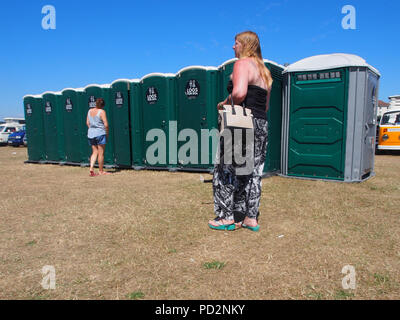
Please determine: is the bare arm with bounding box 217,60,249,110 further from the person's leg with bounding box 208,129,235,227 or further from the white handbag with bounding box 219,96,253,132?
the person's leg with bounding box 208,129,235,227

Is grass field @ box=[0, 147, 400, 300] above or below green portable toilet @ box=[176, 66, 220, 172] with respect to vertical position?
below

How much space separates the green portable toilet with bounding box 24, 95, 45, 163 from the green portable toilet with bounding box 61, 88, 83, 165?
128cm

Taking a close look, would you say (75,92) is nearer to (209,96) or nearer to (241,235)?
(209,96)

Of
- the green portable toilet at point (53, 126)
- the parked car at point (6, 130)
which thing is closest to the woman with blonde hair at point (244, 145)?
the green portable toilet at point (53, 126)

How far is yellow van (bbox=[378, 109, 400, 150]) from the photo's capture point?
11.6m

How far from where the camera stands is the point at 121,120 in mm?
7883

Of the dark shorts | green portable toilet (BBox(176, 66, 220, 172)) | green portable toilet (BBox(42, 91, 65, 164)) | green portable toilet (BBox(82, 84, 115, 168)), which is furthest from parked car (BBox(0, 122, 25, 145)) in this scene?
green portable toilet (BBox(176, 66, 220, 172))

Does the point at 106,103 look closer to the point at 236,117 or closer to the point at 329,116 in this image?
the point at 329,116

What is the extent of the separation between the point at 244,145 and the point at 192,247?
43.2 inches

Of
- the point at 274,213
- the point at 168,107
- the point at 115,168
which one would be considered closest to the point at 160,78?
the point at 168,107

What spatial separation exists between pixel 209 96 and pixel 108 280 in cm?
508

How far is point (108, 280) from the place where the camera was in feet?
6.88

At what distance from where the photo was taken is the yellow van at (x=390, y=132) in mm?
11641

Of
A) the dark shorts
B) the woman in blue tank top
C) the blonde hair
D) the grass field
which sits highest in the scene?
the blonde hair
